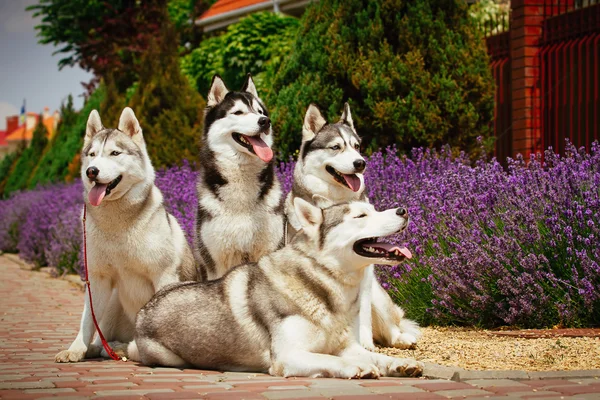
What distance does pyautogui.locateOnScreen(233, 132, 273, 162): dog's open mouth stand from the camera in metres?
6.74

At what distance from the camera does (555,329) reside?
6.56m

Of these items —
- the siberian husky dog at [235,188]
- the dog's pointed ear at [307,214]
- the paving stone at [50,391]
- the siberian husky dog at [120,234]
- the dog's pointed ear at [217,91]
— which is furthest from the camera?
the dog's pointed ear at [217,91]

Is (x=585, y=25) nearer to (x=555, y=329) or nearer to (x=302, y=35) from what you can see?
(x=302, y=35)

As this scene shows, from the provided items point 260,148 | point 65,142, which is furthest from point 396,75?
point 65,142

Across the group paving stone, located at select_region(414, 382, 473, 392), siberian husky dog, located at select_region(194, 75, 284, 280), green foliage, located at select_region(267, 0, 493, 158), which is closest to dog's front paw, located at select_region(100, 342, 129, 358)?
siberian husky dog, located at select_region(194, 75, 284, 280)

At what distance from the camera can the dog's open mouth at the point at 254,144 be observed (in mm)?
6738

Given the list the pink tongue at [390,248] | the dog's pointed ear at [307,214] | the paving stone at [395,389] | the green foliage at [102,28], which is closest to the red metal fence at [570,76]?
the pink tongue at [390,248]

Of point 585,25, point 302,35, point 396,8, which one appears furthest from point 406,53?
point 585,25

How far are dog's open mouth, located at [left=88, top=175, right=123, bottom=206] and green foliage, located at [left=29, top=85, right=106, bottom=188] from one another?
52.4 ft

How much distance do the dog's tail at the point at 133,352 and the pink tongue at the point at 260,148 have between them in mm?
1800

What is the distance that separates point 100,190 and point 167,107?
948 cm

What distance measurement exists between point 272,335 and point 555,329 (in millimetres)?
2483

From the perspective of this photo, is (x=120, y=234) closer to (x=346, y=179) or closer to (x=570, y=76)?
(x=346, y=179)

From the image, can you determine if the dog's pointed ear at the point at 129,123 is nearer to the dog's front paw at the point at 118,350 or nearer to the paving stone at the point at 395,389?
the dog's front paw at the point at 118,350
